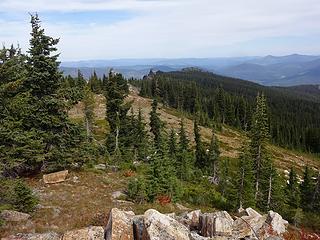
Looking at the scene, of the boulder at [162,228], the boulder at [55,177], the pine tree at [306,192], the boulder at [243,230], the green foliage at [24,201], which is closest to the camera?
the boulder at [162,228]

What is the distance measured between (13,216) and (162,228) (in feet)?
29.9

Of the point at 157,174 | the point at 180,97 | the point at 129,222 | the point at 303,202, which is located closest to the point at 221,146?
the point at 303,202

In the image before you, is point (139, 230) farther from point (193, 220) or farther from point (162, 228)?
point (193, 220)

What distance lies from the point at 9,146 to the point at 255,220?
559 inches

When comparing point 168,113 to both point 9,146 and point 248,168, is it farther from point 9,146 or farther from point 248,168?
point 9,146

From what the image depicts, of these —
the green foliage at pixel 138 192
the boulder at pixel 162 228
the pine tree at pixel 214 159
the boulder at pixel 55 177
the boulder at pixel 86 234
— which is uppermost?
the boulder at pixel 162 228

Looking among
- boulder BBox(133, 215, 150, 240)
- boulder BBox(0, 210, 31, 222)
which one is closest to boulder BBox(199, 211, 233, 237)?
boulder BBox(133, 215, 150, 240)

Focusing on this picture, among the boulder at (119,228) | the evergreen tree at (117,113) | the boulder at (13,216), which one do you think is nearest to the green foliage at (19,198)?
the boulder at (13,216)

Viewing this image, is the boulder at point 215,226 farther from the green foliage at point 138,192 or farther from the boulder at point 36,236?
the green foliage at point 138,192

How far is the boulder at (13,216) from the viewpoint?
19.4 metres

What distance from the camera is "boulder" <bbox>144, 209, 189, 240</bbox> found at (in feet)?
47.7

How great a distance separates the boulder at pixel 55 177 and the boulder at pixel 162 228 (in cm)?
1496

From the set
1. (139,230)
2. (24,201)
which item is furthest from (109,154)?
(139,230)

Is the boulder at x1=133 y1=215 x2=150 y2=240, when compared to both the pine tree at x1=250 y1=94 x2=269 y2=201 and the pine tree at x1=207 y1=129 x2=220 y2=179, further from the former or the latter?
→ the pine tree at x1=207 y1=129 x2=220 y2=179
